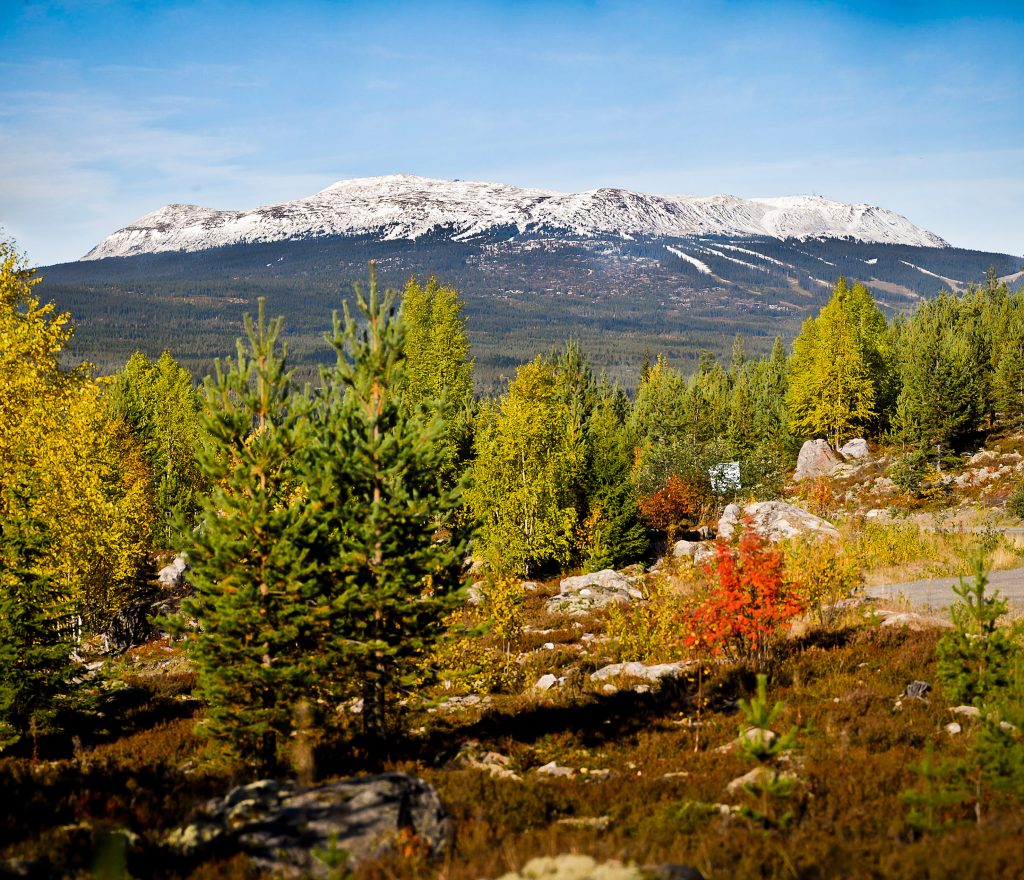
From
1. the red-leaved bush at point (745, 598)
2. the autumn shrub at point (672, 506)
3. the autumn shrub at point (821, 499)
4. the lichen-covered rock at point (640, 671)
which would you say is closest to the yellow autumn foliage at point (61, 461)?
the lichen-covered rock at point (640, 671)

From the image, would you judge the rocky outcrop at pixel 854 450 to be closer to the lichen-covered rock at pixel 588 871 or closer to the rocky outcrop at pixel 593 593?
the rocky outcrop at pixel 593 593

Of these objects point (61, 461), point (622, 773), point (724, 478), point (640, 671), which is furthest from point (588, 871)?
point (724, 478)

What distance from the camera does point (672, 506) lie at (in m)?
48.2

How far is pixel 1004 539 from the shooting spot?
94.6ft

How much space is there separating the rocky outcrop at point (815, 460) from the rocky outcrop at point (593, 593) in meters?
32.1

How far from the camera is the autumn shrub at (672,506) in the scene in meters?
47.7

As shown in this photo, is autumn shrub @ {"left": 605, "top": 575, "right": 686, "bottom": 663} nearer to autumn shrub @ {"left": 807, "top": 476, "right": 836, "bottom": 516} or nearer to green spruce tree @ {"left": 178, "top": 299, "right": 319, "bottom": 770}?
green spruce tree @ {"left": 178, "top": 299, "right": 319, "bottom": 770}

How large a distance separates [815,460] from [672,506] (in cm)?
1854

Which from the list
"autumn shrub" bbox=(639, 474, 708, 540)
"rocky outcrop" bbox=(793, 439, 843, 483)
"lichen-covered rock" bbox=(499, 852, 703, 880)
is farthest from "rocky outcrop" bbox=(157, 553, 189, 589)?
"rocky outcrop" bbox=(793, 439, 843, 483)

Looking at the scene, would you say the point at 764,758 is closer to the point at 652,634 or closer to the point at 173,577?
the point at 652,634

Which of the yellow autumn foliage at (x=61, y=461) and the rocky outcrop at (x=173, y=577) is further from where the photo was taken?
the rocky outcrop at (x=173, y=577)

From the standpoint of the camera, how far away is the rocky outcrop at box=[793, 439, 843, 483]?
58.7 m

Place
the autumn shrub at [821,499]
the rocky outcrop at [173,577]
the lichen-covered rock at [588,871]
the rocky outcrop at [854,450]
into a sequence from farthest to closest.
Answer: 1. the rocky outcrop at [854,450]
2. the autumn shrub at [821,499]
3. the rocky outcrop at [173,577]
4. the lichen-covered rock at [588,871]

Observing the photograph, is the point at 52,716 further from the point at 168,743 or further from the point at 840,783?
the point at 840,783
